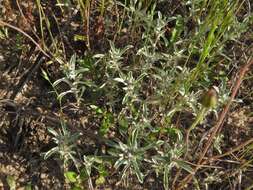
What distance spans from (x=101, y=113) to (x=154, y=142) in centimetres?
20

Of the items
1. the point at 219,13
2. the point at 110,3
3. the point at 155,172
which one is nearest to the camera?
the point at 219,13

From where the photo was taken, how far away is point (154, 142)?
1.23m

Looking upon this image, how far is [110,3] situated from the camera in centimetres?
144

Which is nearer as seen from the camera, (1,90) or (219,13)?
(219,13)

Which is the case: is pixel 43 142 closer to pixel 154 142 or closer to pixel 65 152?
pixel 65 152

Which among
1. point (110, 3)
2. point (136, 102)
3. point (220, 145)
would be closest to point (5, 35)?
point (110, 3)

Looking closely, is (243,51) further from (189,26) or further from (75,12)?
(75,12)

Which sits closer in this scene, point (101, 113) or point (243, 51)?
point (101, 113)

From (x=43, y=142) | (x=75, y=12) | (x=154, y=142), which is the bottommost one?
(x=43, y=142)

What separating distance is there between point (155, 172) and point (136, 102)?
0.23 metres

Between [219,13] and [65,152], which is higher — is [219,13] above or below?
above

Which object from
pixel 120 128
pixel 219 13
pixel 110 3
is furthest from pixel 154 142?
pixel 110 3

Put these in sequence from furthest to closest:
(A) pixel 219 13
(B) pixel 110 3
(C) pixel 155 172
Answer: (B) pixel 110 3 → (C) pixel 155 172 → (A) pixel 219 13

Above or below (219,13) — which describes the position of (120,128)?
below
